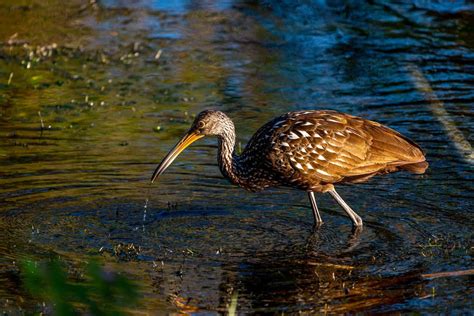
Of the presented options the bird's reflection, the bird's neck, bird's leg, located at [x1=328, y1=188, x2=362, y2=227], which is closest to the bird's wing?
bird's leg, located at [x1=328, y1=188, x2=362, y2=227]

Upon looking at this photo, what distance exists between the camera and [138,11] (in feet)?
51.3

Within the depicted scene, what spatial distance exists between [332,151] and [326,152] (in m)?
0.05

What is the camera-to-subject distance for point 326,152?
7684 mm

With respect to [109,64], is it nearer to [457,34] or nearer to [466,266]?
[457,34]

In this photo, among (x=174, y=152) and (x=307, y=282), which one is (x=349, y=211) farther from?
(x=174, y=152)

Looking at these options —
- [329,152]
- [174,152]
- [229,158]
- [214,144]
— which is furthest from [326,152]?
[214,144]

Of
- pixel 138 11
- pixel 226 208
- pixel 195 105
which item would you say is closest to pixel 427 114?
pixel 195 105

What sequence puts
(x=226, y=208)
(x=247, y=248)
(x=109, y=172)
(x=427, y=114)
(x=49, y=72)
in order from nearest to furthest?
(x=247, y=248) → (x=226, y=208) → (x=109, y=172) → (x=427, y=114) → (x=49, y=72)

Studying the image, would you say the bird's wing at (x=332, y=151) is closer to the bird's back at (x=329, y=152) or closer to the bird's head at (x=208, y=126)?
the bird's back at (x=329, y=152)

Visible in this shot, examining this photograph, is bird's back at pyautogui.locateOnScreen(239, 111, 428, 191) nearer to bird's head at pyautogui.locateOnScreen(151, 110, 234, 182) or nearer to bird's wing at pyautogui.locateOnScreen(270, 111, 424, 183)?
bird's wing at pyautogui.locateOnScreen(270, 111, 424, 183)

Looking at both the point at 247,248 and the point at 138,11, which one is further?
the point at 138,11

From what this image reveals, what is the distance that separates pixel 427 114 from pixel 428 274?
176 inches

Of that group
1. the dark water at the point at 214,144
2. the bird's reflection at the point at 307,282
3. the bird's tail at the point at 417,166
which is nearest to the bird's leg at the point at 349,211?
the dark water at the point at 214,144

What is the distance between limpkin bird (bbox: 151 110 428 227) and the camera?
7656mm
